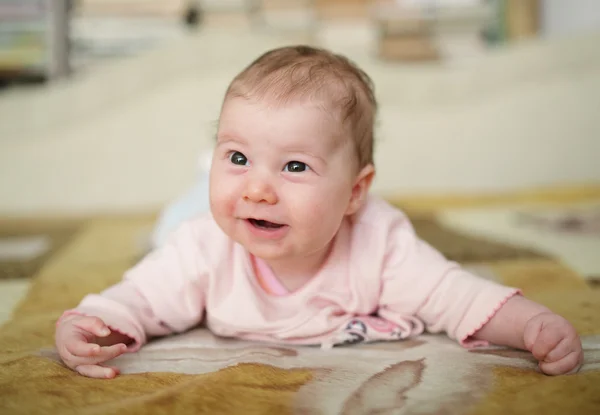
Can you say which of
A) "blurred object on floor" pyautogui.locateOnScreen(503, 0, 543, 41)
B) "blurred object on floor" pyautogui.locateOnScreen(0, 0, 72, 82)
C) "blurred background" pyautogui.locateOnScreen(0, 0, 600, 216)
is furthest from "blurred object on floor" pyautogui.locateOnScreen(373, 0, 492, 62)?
"blurred object on floor" pyautogui.locateOnScreen(0, 0, 72, 82)

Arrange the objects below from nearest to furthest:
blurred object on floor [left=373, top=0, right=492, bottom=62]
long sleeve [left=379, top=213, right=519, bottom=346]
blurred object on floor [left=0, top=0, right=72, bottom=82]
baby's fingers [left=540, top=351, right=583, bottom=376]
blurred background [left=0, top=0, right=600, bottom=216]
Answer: baby's fingers [left=540, top=351, right=583, bottom=376]
long sleeve [left=379, top=213, right=519, bottom=346]
blurred background [left=0, top=0, right=600, bottom=216]
blurred object on floor [left=0, top=0, right=72, bottom=82]
blurred object on floor [left=373, top=0, right=492, bottom=62]

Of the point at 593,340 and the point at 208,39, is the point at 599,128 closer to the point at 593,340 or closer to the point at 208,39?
the point at 208,39

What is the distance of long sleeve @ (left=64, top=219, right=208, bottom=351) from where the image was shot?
805mm

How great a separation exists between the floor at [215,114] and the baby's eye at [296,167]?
1.19 m

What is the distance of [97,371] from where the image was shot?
0.67m

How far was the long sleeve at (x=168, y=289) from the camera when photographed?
0.80 metres

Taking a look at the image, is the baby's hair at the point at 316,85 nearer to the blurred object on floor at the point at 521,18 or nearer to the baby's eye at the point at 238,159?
the baby's eye at the point at 238,159

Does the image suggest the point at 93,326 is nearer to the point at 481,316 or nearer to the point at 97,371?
the point at 97,371

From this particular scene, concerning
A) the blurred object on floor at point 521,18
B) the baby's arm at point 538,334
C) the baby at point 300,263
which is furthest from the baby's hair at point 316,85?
the blurred object on floor at point 521,18

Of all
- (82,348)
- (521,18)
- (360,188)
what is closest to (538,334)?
(360,188)

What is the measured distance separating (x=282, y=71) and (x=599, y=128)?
1471mm

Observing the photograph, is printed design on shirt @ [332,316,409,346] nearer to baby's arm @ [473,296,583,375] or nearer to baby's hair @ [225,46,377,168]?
baby's arm @ [473,296,583,375]

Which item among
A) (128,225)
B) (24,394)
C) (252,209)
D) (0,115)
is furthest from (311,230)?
(0,115)

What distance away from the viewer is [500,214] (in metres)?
1.62
